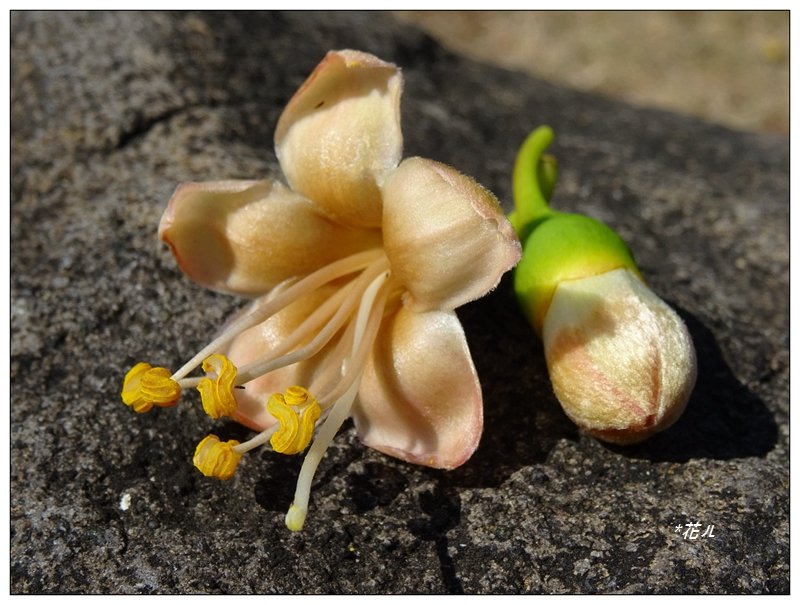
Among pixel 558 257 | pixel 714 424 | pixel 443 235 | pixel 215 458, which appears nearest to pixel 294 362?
pixel 215 458

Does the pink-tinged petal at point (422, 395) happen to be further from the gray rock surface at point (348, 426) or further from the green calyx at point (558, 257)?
the green calyx at point (558, 257)

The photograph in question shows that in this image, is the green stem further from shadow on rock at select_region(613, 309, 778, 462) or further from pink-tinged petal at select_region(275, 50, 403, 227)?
shadow on rock at select_region(613, 309, 778, 462)

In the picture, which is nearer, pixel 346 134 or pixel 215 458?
pixel 215 458

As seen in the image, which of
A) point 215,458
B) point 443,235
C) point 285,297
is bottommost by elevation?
point 215,458

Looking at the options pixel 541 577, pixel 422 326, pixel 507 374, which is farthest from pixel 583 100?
pixel 541 577

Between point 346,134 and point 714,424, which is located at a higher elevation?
point 346,134

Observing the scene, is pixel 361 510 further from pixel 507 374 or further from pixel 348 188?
pixel 348 188

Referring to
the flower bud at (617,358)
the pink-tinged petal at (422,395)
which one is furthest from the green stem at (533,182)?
the pink-tinged petal at (422,395)

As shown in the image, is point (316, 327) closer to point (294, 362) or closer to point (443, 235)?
point (294, 362)
